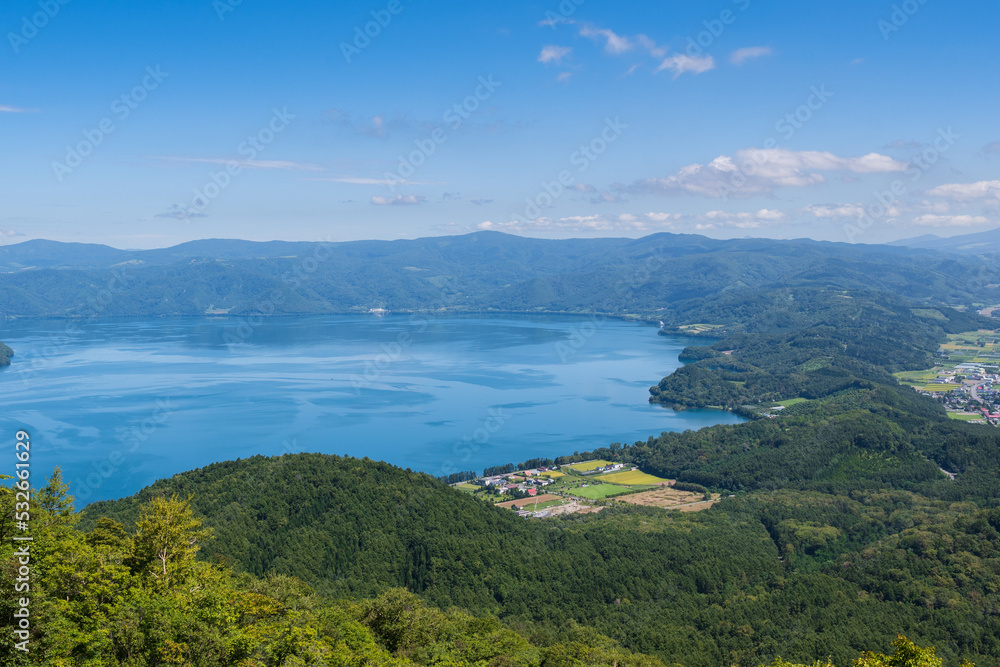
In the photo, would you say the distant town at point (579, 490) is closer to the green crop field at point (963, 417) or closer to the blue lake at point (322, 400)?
the blue lake at point (322, 400)

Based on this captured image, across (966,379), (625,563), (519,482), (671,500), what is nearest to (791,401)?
(966,379)

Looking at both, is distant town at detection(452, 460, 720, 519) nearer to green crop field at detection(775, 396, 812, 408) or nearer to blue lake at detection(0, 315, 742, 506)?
blue lake at detection(0, 315, 742, 506)

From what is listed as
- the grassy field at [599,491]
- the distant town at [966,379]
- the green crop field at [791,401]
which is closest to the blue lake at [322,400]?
the green crop field at [791,401]

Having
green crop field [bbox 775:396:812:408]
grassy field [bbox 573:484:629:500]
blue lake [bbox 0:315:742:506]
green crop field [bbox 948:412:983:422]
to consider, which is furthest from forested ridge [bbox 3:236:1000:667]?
green crop field [bbox 775:396:812:408]

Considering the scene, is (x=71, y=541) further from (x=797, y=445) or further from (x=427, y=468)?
(x=797, y=445)

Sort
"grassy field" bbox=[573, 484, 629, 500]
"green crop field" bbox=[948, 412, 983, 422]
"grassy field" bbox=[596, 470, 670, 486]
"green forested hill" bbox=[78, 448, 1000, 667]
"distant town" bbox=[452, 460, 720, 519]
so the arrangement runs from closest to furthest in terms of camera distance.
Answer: "green forested hill" bbox=[78, 448, 1000, 667], "distant town" bbox=[452, 460, 720, 519], "grassy field" bbox=[573, 484, 629, 500], "grassy field" bbox=[596, 470, 670, 486], "green crop field" bbox=[948, 412, 983, 422]

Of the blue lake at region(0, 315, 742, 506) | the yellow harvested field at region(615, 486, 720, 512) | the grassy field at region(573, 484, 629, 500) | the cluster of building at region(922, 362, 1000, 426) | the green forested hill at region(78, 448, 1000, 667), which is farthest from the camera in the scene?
the cluster of building at region(922, 362, 1000, 426)

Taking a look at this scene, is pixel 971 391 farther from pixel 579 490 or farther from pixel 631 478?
pixel 579 490
